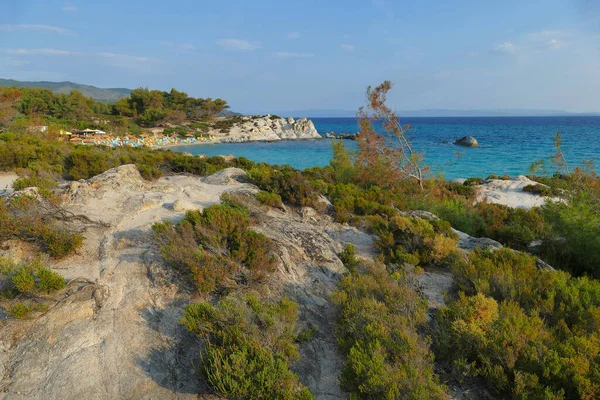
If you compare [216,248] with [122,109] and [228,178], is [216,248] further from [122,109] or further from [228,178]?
[122,109]

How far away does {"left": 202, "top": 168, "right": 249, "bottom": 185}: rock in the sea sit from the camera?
11164 mm

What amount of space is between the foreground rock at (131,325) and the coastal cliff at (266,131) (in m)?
51.6

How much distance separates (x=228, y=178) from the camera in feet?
36.9

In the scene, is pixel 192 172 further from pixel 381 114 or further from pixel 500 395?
pixel 500 395

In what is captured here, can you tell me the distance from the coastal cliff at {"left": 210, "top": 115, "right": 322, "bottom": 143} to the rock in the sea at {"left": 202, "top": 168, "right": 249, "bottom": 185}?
4512 cm

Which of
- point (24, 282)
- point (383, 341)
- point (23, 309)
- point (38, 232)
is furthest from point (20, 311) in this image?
point (383, 341)

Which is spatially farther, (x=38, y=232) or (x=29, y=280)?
(x=38, y=232)

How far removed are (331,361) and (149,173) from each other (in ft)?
32.3

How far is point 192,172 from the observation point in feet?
45.8

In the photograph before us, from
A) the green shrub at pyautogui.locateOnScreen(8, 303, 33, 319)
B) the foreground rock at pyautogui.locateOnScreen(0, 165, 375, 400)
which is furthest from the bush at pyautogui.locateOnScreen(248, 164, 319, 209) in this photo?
the green shrub at pyautogui.locateOnScreen(8, 303, 33, 319)

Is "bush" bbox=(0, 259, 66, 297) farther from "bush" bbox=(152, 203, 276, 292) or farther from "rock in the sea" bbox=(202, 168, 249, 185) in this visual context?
"rock in the sea" bbox=(202, 168, 249, 185)

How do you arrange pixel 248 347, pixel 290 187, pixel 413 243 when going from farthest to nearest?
pixel 290 187
pixel 413 243
pixel 248 347

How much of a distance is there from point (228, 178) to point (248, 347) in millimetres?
8402

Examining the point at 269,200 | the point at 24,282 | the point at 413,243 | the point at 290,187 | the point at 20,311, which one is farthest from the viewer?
the point at 290,187
